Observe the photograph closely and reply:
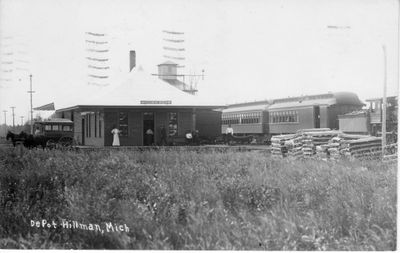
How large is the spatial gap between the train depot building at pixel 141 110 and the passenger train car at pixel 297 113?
8.19 metres

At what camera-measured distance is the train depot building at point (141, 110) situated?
77.6 feet

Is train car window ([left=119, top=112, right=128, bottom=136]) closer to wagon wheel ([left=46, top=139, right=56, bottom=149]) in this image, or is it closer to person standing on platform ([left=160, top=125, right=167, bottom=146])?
person standing on platform ([left=160, top=125, right=167, bottom=146])

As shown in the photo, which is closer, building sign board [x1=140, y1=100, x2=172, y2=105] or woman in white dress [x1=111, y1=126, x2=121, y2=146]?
woman in white dress [x1=111, y1=126, x2=121, y2=146]

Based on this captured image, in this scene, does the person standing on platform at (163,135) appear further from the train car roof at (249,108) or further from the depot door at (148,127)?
the train car roof at (249,108)

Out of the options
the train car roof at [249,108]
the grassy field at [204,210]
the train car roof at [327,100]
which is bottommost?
the grassy field at [204,210]

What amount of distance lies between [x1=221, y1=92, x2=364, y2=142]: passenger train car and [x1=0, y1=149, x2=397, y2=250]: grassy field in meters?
20.4

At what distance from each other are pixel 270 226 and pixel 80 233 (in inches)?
112

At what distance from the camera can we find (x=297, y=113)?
30.2m

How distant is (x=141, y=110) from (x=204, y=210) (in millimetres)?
17940

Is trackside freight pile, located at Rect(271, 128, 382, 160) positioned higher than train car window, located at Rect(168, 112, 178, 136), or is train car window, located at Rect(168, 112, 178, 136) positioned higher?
train car window, located at Rect(168, 112, 178, 136)

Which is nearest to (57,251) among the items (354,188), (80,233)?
(80,233)

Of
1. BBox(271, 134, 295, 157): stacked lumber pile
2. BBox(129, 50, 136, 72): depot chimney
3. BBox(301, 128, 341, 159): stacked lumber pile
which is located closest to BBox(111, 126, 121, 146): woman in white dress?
BBox(129, 50, 136, 72): depot chimney

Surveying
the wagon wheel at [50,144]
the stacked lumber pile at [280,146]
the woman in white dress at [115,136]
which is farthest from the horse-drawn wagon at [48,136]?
the stacked lumber pile at [280,146]

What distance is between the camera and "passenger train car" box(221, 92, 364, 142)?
2958 cm
